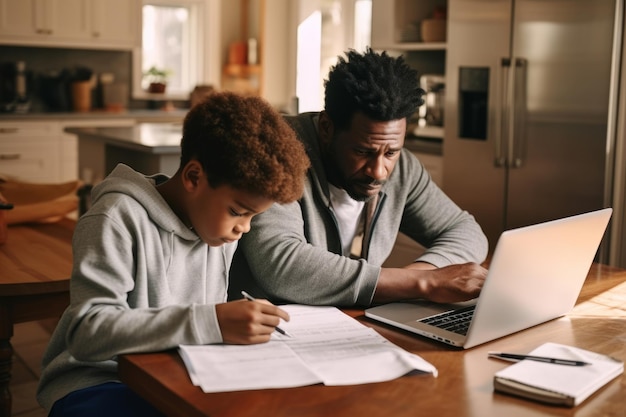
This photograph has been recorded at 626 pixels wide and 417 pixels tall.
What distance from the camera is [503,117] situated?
398cm

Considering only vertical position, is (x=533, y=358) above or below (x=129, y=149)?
below

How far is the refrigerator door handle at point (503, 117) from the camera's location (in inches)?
155

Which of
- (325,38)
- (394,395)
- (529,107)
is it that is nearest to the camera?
(394,395)

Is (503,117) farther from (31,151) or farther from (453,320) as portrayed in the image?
(31,151)

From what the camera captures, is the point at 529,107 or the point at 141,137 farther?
the point at 141,137

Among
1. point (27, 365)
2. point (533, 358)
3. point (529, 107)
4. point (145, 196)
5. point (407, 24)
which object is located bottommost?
point (27, 365)

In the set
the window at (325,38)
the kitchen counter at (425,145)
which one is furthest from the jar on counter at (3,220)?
the window at (325,38)

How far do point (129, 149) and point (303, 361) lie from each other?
340 centimetres

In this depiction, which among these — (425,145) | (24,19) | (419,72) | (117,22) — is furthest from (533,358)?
(117,22)

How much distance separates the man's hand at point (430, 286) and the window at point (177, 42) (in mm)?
5913

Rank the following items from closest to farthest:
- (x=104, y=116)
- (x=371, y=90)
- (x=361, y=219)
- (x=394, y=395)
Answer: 1. (x=394, y=395)
2. (x=371, y=90)
3. (x=361, y=219)
4. (x=104, y=116)

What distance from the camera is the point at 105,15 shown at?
669 cm

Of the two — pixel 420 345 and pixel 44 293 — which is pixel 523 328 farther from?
pixel 44 293

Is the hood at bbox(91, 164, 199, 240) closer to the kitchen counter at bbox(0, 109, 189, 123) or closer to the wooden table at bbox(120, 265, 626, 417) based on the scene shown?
the wooden table at bbox(120, 265, 626, 417)
